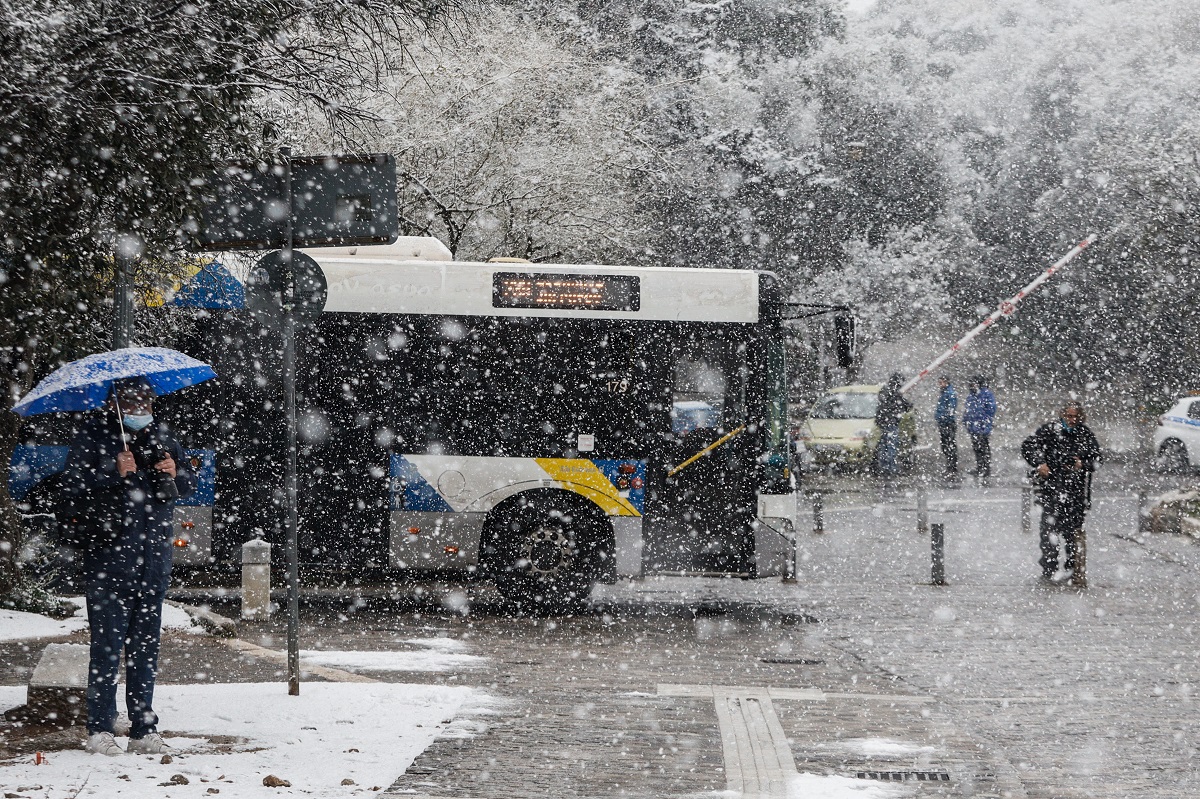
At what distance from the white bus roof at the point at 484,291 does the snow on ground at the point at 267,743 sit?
4843 millimetres

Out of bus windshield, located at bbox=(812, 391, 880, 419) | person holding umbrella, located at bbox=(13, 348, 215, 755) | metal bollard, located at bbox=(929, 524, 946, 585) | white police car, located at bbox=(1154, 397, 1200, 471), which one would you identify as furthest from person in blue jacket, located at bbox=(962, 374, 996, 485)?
person holding umbrella, located at bbox=(13, 348, 215, 755)

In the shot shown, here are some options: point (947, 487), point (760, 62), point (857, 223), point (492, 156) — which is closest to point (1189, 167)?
point (857, 223)

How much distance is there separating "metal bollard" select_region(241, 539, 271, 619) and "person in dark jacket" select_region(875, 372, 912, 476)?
16.8m

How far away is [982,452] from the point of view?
2739 cm

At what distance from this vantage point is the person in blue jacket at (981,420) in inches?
1056

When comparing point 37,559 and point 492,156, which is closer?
point 37,559

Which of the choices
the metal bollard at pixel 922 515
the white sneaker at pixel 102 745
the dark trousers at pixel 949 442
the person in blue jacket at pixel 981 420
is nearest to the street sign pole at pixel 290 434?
the white sneaker at pixel 102 745

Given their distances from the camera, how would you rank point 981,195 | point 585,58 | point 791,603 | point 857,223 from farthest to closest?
point 981,195 < point 857,223 < point 585,58 < point 791,603

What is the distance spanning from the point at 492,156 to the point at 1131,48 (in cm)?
3198

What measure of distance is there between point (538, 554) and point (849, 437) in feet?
58.6

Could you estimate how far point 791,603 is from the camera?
13758 millimetres

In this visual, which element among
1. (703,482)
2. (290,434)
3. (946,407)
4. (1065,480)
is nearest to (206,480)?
(703,482)

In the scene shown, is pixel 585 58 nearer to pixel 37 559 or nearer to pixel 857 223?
pixel 857 223

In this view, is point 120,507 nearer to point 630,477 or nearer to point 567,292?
point 630,477
